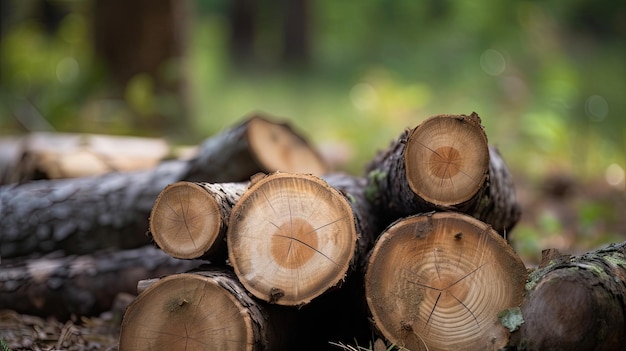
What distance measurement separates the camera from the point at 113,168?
4.41m

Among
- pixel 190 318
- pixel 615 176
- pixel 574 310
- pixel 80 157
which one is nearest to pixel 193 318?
pixel 190 318

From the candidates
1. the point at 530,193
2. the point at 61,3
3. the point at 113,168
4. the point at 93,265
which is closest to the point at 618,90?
the point at 530,193

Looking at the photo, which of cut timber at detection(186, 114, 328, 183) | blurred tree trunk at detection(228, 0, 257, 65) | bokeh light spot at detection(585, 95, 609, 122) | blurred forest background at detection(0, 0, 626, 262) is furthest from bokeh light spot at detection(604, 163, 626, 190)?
blurred tree trunk at detection(228, 0, 257, 65)

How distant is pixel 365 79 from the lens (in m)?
10.4

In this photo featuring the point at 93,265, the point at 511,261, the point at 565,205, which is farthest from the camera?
the point at 565,205

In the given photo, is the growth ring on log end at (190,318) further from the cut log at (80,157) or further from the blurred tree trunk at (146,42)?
the blurred tree trunk at (146,42)

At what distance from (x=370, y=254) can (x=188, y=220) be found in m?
0.62

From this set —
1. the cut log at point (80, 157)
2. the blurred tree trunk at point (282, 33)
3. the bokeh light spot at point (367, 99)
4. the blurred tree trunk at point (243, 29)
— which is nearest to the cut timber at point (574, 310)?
the cut log at point (80, 157)

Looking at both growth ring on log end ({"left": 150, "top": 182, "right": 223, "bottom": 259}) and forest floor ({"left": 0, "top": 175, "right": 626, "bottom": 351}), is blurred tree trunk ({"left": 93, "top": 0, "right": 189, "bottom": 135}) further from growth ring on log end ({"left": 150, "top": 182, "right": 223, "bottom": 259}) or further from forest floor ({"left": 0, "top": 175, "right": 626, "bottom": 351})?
growth ring on log end ({"left": 150, "top": 182, "right": 223, "bottom": 259})

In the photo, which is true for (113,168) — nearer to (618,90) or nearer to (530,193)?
(530,193)

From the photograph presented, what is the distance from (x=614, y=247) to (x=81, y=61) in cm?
749

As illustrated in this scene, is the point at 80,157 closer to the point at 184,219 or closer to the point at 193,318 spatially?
the point at 184,219

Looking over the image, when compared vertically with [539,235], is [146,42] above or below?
above

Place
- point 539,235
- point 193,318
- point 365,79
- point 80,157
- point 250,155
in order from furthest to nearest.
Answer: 1. point 365,79
2. point 539,235
3. point 80,157
4. point 250,155
5. point 193,318
